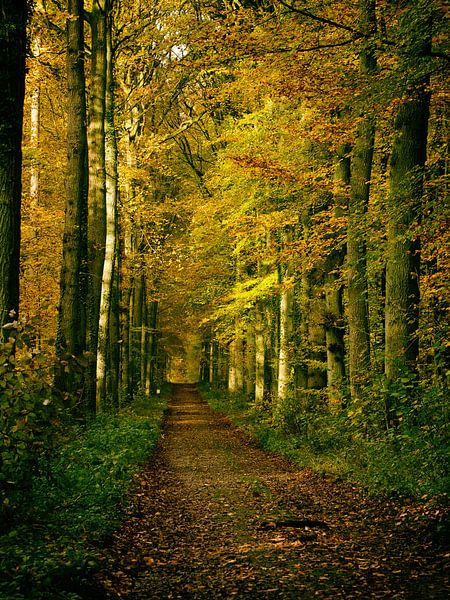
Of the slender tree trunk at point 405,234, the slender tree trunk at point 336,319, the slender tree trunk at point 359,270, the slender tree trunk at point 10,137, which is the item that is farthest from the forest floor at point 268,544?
the slender tree trunk at point 336,319

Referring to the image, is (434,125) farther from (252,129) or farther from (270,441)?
(270,441)

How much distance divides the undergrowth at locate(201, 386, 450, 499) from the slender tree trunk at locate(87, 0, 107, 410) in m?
5.85

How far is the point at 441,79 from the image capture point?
10289mm

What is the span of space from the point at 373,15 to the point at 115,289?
46.9ft

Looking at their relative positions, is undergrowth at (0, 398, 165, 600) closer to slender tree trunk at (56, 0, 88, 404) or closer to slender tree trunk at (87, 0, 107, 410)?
slender tree trunk at (56, 0, 88, 404)

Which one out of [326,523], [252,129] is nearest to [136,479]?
[326,523]

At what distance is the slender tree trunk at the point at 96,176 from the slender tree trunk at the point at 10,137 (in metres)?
9.40

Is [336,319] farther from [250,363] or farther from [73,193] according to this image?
[250,363]

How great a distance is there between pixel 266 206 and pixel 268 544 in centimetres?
1257

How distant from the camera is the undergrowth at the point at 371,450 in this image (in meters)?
7.84

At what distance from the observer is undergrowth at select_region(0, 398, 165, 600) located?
444 cm

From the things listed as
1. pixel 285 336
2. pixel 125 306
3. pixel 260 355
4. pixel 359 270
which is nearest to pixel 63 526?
pixel 359 270

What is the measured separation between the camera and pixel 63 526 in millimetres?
6000

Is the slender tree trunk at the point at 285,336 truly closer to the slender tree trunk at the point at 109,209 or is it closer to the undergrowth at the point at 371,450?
the undergrowth at the point at 371,450
